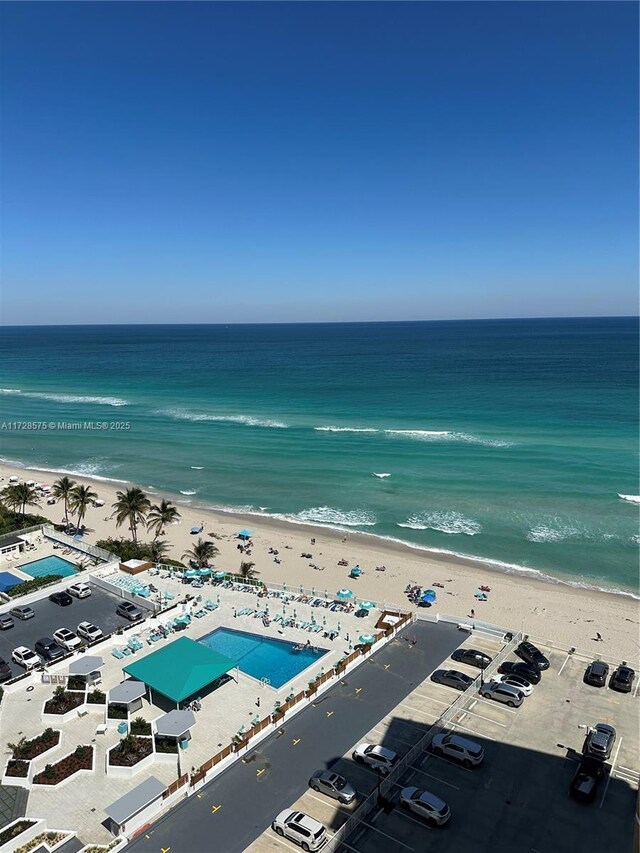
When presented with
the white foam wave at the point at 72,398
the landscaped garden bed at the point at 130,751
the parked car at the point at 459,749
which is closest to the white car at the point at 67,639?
the landscaped garden bed at the point at 130,751

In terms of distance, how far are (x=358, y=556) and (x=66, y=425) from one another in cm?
6275

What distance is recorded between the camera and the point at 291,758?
805 inches

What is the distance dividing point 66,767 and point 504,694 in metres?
17.0

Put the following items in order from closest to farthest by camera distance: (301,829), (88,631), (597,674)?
(301,829)
(597,674)
(88,631)

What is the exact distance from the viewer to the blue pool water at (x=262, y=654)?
26.4 m

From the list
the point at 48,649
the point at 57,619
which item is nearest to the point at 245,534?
the point at 57,619

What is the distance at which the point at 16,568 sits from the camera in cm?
3666

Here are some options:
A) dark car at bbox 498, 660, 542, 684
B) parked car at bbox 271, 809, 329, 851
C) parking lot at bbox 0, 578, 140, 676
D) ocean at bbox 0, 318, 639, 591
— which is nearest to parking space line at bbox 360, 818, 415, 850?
parked car at bbox 271, 809, 329, 851

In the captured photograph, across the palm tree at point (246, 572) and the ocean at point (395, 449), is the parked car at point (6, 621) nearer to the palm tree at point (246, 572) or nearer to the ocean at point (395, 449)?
the palm tree at point (246, 572)

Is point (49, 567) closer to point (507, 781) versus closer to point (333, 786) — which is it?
point (333, 786)

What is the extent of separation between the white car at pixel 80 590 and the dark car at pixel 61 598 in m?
0.51

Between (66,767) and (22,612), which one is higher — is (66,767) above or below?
below

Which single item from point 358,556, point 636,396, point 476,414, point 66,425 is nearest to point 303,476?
point 358,556

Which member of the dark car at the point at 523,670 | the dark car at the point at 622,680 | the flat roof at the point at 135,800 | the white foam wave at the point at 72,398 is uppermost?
the white foam wave at the point at 72,398
